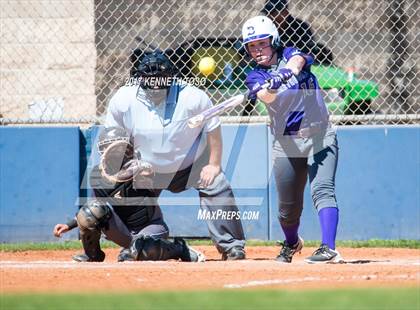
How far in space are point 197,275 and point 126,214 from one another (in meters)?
1.59

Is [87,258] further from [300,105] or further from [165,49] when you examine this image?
[165,49]

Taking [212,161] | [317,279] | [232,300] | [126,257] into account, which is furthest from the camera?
[212,161]

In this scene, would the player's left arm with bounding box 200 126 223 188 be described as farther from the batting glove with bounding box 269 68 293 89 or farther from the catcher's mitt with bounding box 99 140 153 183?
the batting glove with bounding box 269 68 293 89

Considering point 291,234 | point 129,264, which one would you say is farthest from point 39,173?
point 291,234

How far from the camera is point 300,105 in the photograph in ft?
25.7

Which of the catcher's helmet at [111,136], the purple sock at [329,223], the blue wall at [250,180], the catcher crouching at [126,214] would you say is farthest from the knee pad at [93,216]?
the blue wall at [250,180]

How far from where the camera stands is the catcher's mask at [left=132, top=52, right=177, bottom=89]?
828 centimetres

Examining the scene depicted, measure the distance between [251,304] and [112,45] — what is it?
24.3ft

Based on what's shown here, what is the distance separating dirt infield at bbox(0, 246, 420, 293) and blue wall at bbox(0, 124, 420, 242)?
1648mm

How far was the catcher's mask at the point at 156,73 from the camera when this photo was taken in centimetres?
828

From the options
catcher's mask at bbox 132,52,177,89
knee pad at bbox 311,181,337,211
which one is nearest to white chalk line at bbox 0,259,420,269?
knee pad at bbox 311,181,337,211

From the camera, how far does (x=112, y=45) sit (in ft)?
39.6

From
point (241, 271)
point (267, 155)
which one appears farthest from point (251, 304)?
point (267, 155)

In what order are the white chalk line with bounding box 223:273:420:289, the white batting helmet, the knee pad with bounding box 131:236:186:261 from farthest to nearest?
the knee pad with bounding box 131:236:186:261 < the white batting helmet < the white chalk line with bounding box 223:273:420:289
